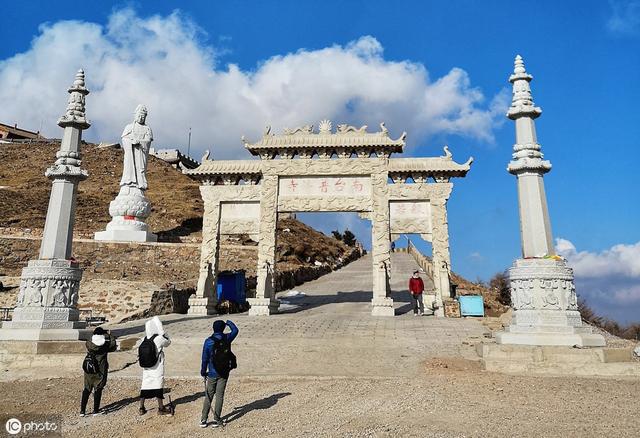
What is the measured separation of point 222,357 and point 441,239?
520 inches

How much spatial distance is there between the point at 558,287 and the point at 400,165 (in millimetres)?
10378

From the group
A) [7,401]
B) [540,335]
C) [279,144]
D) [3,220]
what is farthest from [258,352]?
[3,220]

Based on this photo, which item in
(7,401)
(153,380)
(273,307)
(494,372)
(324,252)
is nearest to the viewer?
(153,380)

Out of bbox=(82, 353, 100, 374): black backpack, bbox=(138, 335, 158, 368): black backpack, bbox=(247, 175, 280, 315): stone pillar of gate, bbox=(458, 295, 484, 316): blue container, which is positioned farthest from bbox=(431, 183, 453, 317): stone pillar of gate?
bbox=(82, 353, 100, 374): black backpack

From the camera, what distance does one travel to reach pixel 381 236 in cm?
1672

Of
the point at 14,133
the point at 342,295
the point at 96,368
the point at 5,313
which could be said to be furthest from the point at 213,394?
the point at 14,133

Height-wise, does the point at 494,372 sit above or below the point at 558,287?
below

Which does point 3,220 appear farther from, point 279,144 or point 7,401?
point 7,401

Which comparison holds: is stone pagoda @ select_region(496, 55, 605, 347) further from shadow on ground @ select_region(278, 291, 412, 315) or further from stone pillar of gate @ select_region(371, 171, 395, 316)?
shadow on ground @ select_region(278, 291, 412, 315)

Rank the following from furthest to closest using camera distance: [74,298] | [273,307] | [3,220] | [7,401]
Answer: [3,220] → [273,307] → [74,298] → [7,401]

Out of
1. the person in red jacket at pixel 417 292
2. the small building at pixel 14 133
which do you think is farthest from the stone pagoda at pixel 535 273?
the small building at pixel 14 133

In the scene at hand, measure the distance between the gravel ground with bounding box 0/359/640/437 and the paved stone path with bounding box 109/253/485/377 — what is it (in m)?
0.78

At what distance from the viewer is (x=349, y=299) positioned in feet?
65.9

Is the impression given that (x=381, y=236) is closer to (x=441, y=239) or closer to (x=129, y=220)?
(x=441, y=239)
